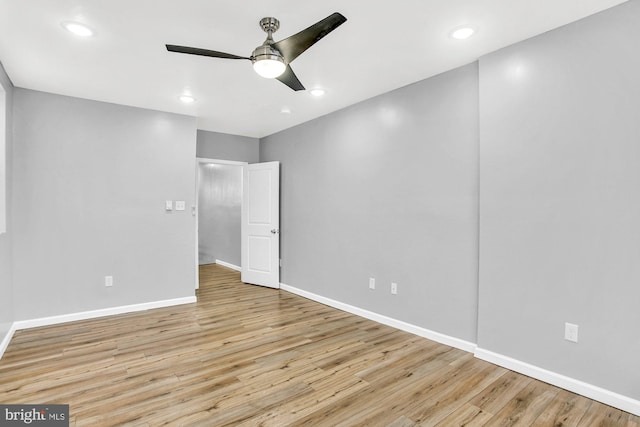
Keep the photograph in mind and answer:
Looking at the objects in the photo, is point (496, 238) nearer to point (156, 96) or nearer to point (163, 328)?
point (163, 328)

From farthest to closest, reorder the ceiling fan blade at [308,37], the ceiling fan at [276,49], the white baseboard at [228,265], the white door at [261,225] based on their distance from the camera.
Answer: the white baseboard at [228,265] < the white door at [261,225] < the ceiling fan at [276,49] < the ceiling fan blade at [308,37]

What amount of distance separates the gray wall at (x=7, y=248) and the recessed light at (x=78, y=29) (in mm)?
1185

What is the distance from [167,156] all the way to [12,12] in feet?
7.55

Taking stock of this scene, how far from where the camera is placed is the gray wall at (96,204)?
140 inches

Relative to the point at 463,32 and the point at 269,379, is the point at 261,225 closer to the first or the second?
the point at 269,379

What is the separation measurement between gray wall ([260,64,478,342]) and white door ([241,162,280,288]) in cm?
42

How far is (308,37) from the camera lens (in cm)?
189

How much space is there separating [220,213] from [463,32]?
20.5 feet

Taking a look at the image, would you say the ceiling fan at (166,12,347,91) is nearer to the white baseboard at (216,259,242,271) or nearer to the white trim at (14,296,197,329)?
the white trim at (14,296,197,329)

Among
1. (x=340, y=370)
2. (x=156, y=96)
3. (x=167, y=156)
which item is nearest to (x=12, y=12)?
(x=156, y=96)

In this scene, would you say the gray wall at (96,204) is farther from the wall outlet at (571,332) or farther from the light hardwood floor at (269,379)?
the wall outlet at (571,332)

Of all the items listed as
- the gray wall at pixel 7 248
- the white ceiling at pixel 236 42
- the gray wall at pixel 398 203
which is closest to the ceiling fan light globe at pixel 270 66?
the white ceiling at pixel 236 42

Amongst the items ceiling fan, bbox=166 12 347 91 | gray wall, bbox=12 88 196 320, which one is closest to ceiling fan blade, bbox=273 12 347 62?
ceiling fan, bbox=166 12 347 91

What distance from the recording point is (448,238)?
313 cm
